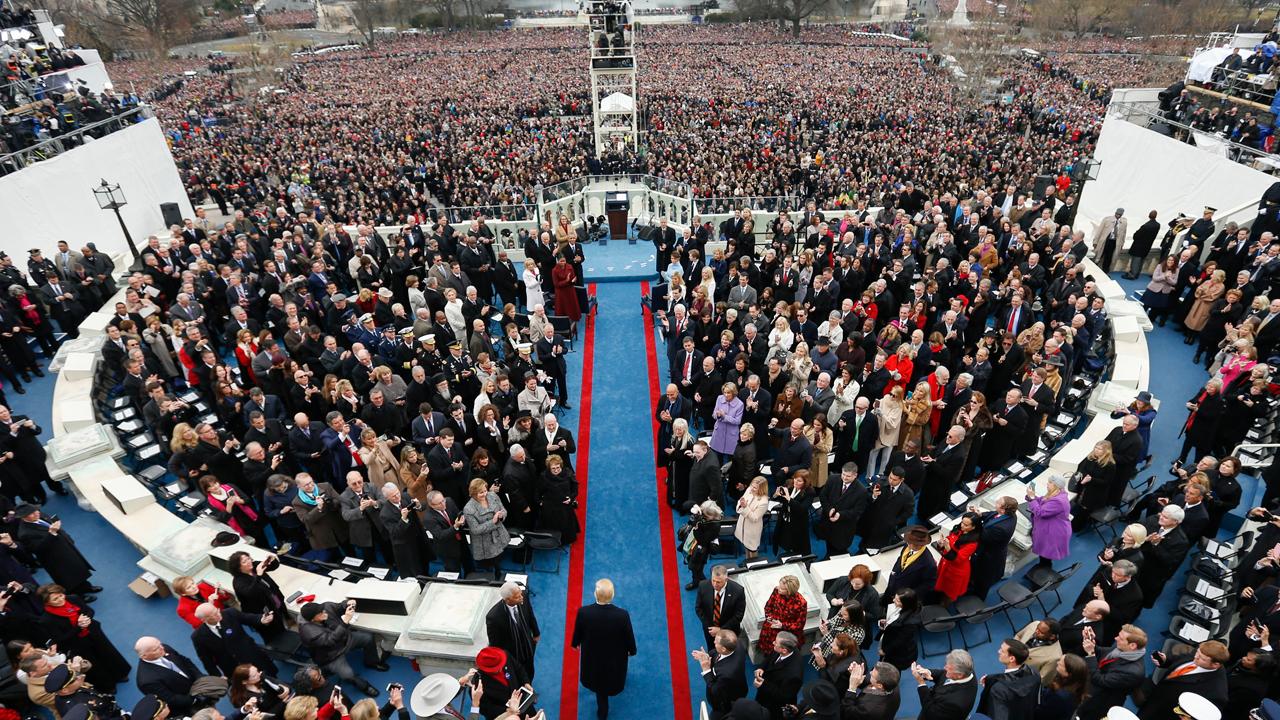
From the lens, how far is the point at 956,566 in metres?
5.95

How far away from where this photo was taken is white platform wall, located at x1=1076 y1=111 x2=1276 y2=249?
47.9 ft

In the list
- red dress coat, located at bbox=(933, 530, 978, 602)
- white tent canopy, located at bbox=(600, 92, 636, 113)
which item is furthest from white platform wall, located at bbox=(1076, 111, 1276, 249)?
white tent canopy, located at bbox=(600, 92, 636, 113)

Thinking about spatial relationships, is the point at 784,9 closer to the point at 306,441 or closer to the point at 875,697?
the point at 306,441

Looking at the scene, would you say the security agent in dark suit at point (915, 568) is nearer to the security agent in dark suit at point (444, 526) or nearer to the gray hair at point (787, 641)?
the gray hair at point (787, 641)

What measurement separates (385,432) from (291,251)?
665 cm

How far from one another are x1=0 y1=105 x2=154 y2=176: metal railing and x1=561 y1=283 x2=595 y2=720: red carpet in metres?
14.4

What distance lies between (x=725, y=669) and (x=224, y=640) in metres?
4.22

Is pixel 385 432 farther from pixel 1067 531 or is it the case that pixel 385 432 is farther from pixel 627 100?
pixel 627 100

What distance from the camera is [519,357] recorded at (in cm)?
903

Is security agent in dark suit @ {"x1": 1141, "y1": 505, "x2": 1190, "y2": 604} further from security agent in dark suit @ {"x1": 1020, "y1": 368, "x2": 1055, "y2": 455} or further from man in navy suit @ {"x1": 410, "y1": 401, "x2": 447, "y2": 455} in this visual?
man in navy suit @ {"x1": 410, "y1": 401, "x2": 447, "y2": 455}

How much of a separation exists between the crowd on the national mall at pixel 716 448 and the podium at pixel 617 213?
2769 mm

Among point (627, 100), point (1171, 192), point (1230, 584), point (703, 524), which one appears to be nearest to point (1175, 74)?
point (1171, 192)

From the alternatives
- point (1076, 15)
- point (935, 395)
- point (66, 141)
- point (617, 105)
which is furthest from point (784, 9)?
point (935, 395)

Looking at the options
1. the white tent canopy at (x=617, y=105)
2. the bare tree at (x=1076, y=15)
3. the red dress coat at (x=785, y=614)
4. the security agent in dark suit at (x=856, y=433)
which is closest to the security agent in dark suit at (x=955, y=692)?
the red dress coat at (x=785, y=614)
